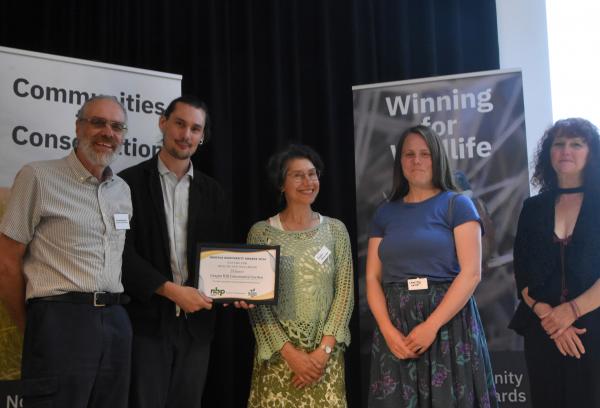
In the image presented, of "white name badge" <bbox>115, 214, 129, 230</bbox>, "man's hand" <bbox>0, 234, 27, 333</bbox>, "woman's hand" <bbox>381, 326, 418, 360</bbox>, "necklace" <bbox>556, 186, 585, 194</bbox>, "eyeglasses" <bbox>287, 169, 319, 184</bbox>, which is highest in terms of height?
"eyeglasses" <bbox>287, 169, 319, 184</bbox>

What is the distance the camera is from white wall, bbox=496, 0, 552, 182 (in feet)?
13.5

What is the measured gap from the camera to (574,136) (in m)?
2.90

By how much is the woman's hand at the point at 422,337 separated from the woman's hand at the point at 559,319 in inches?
23.3

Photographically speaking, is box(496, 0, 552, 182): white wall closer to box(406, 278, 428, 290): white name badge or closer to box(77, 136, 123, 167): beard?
box(406, 278, 428, 290): white name badge

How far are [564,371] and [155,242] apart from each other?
1837 mm

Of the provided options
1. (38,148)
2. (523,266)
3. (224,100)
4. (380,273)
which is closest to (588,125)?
(523,266)

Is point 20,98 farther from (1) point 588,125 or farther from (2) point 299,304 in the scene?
(1) point 588,125

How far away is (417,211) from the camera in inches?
106

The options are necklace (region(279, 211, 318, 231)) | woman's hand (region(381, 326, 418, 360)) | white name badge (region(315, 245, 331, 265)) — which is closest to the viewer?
woman's hand (region(381, 326, 418, 360))

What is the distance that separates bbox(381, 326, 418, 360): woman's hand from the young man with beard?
2.57 ft

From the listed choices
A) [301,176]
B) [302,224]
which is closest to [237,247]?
[302,224]

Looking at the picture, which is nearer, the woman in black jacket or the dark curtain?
the woman in black jacket

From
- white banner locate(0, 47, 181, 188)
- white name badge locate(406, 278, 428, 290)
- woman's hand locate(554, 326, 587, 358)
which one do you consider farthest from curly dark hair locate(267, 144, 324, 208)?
woman's hand locate(554, 326, 587, 358)

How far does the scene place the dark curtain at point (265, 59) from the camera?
166 inches
